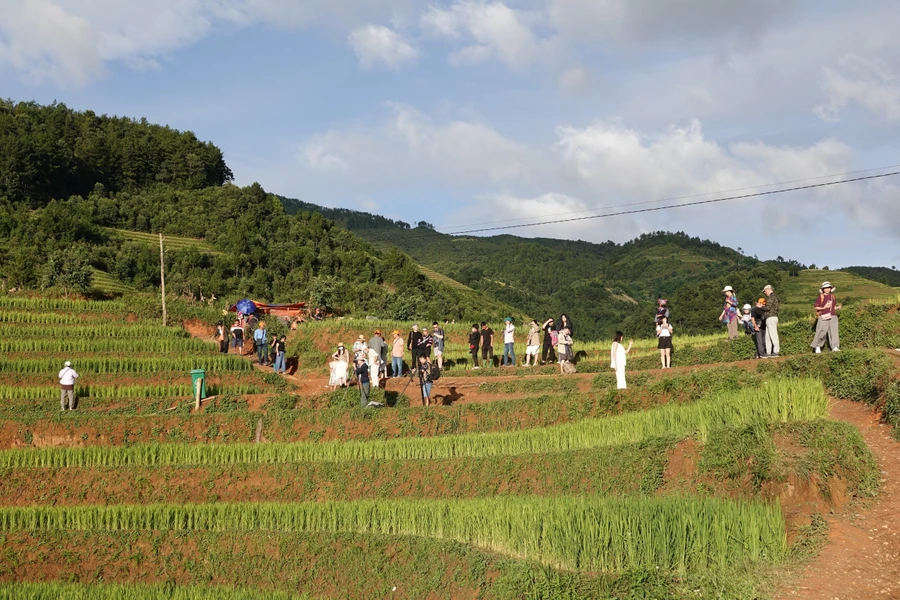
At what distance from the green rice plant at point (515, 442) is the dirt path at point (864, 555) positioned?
5.53 ft

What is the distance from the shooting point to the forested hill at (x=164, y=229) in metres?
48.9

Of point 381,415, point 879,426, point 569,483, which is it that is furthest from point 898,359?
point 381,415

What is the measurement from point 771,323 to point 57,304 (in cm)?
2631

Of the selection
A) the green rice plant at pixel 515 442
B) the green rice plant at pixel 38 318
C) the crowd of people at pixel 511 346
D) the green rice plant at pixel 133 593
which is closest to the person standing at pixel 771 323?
Answer: the crowd of people at pixel 511 346

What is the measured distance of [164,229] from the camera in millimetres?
65500

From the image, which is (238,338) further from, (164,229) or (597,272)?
(597,272)

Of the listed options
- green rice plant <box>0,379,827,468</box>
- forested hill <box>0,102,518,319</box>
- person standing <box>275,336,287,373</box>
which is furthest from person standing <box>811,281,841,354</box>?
forested hill <box>0,102,518,319</box>

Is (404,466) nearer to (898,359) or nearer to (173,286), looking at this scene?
(898,359)

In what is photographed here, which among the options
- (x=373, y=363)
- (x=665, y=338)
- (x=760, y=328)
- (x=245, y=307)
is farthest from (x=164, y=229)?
(x=760, y=328)

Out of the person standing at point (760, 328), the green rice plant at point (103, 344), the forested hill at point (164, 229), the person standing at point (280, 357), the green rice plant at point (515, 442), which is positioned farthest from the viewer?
the forested hill at point (164, 229)

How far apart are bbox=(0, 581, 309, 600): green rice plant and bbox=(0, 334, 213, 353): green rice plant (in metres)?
16.2

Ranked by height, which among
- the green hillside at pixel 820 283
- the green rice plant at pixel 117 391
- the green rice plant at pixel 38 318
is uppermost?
the green hillside at pixel 820 283

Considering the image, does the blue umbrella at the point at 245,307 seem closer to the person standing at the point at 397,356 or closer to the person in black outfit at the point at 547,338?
the person standing at the point at 397,356

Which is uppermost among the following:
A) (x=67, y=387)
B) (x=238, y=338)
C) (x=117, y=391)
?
(x=238, y=338)
